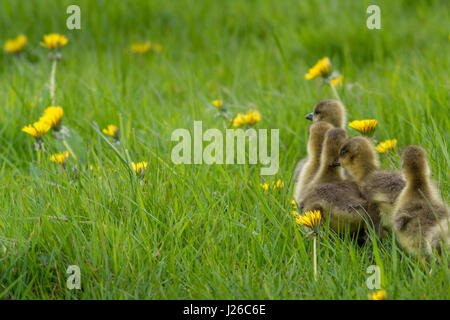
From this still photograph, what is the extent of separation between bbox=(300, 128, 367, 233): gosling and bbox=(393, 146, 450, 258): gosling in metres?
0.23

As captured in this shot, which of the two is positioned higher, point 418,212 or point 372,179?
point 372,179

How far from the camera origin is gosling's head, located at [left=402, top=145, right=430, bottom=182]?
3188 millimetres

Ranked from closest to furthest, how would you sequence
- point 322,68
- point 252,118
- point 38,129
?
1. point 38,129
2. point 252,118
3. point 322,68

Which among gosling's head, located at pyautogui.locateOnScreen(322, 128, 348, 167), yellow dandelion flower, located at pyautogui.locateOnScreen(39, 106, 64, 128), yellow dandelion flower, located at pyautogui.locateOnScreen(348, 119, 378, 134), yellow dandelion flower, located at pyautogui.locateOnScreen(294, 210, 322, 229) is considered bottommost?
yellow dandelion flower, located at pyautogui.locateOnScreen(294, 210, 322, 229)

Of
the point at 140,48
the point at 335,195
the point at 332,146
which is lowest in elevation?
the point at 335,195

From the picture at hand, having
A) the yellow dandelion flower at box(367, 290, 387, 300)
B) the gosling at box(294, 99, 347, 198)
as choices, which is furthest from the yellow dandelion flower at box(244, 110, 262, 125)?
the yellow dandelion flower at box(367, 290, 387, 300)

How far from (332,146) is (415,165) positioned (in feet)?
2.01

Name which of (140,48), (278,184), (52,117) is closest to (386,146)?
(278,184)

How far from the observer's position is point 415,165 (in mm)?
3189

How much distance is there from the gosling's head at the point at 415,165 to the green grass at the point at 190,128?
1.20 feet

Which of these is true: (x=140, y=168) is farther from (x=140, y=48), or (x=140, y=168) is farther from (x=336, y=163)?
(x=140, y=48)

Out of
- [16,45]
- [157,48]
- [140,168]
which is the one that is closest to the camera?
[140,168]

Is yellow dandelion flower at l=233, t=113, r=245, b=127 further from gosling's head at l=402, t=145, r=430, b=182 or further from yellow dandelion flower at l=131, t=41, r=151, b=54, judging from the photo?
yellow dandelion flower at l=131, t=41, r=151, b=54
